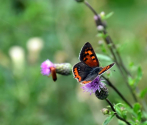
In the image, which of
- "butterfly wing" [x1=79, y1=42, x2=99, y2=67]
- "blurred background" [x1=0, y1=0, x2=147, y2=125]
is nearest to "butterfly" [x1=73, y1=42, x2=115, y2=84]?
"butterfly wing" [x1=79, y1=42, x2=99, y2=67]

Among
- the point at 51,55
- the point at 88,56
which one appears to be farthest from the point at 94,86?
the point at 51,55

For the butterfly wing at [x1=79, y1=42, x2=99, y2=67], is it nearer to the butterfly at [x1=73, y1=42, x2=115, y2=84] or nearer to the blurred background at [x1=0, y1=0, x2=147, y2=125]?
the butterfly at [x1=73, y1=42, x2=115, y2=84]

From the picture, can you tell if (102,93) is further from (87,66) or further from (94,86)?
(87,66)

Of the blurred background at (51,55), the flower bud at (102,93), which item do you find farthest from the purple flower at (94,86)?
the blurred background at (51,55)

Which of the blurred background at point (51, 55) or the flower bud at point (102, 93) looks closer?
the flower bud at point (102, 93)

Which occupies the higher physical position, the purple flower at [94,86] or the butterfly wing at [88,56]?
the butterfly wing at [88,56]

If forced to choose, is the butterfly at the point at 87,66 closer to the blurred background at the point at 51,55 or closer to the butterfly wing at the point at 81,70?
the butterfly wing at the point at 81,70
